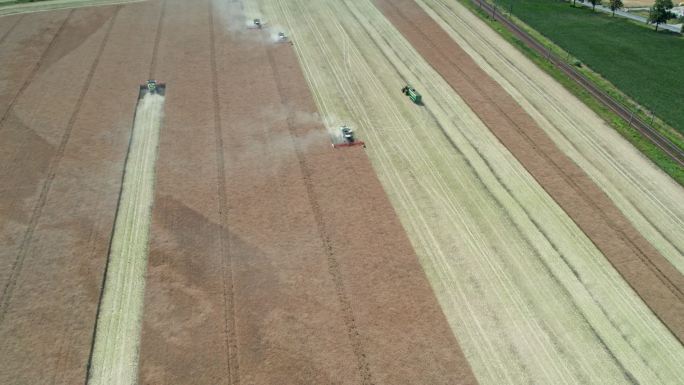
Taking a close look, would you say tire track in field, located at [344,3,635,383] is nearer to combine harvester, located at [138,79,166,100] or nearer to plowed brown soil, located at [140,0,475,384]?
plowed brown soil, located at [140,0,475,384]

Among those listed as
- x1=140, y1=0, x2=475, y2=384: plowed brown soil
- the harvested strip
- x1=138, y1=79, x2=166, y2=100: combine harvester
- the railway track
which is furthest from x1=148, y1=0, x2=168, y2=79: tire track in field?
the railway track

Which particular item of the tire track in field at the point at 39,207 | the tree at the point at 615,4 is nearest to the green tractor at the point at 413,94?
the tire track in field at the point at 39,207

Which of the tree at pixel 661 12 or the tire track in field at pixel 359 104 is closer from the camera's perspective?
the tire track in field at pixel 359 104

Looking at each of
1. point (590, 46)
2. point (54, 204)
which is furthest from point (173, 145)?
point (590, 46)

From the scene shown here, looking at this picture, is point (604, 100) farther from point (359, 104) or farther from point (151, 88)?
point (151, 88)

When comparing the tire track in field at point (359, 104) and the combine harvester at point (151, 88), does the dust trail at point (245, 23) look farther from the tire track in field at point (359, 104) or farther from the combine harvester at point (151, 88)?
Answer: the combine harvester at point (151, 88)

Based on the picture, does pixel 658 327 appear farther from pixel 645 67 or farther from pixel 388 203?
pixel 645 67
